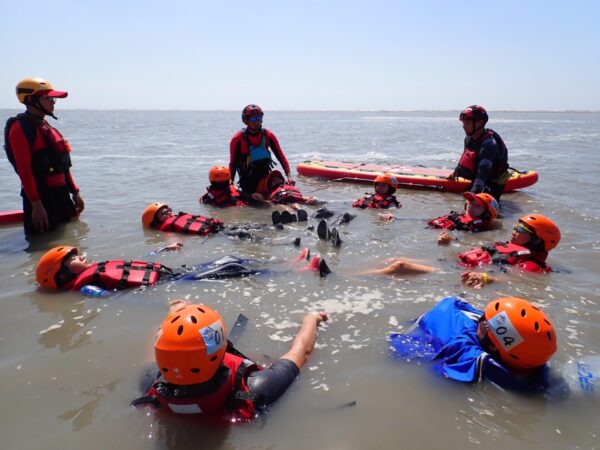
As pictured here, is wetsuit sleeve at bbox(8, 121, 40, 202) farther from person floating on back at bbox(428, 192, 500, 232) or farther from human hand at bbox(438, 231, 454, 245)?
person floating on back at bbox(428, 192, 500, 232)

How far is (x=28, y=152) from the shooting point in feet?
20.2

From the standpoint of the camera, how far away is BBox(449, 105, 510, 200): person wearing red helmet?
25.2 feet

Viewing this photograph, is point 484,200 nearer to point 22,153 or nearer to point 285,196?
point 285,196

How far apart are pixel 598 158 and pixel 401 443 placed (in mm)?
18309

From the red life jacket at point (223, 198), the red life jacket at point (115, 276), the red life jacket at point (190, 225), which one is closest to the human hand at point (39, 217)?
the red life jacket at point (190, 225)

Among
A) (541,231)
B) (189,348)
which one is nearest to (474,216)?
(541,231)

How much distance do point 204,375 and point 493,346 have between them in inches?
81.4

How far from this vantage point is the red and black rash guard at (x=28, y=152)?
19.9 ft

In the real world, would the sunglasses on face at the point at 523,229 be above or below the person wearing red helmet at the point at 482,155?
below

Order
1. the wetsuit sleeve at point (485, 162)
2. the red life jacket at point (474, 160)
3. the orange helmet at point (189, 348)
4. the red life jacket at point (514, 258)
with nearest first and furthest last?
the orange helmet at point (189, 348) < the red life jacket at point (514, 258) < the wetsuit sleeve at point (485, 162) < the red life jacket at point (474, 160)

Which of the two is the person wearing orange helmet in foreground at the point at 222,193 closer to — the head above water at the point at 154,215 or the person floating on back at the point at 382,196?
the head above water at the point at 154,215

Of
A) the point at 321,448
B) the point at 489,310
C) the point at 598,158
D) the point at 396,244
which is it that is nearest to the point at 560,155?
the point at 598,158

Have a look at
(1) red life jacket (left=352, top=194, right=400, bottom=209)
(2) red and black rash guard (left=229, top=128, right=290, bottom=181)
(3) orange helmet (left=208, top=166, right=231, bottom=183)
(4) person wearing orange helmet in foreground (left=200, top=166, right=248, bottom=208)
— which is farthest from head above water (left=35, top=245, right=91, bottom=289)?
(1) red life jacket (left=352, top=194, right=400, bottom=209)

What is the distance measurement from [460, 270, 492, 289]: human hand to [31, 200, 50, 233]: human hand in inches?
234
